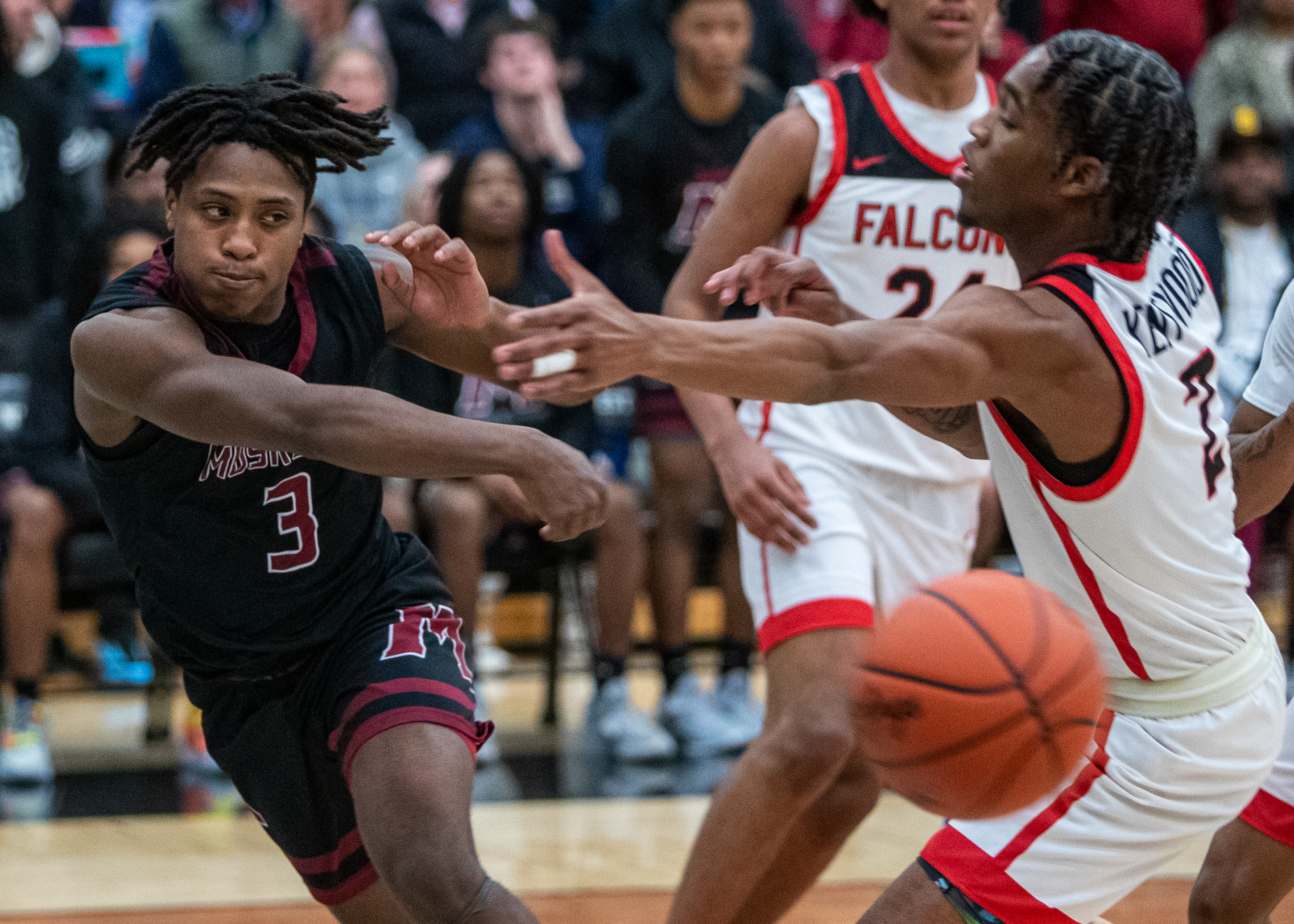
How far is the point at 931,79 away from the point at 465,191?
2682mm

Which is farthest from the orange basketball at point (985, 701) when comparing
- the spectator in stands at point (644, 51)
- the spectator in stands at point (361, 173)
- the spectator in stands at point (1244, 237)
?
the spectator in stands at point (644, 51)

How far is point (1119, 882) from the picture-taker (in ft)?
8.62

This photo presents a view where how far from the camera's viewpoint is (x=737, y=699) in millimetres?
6102

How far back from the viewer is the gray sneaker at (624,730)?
5844 millimetres

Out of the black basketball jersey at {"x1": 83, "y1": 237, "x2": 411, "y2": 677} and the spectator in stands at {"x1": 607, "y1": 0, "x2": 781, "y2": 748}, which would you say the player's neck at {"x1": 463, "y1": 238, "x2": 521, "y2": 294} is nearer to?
the spectator in stands at {"x1": 607, "y1": 0, "x2": 781, "y2": 748}

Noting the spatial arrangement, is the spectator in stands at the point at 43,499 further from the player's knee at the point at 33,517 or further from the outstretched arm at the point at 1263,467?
the outstretched arm at the point at 1263,467

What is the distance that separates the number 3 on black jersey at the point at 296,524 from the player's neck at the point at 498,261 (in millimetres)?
3052

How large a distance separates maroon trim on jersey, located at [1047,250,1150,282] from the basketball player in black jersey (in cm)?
92

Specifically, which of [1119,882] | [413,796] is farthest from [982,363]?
[413,796]

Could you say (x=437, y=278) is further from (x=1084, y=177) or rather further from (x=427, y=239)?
(x=1084, y=177)

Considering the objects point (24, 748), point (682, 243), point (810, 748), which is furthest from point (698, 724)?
point (810, 748)

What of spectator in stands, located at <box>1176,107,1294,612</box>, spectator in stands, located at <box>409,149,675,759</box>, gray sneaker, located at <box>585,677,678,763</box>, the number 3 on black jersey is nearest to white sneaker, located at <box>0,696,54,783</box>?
spectator in stands, located at <box>409,149,675,759</box>

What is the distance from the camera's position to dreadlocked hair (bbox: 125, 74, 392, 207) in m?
2.93

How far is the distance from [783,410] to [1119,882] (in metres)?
1.54
